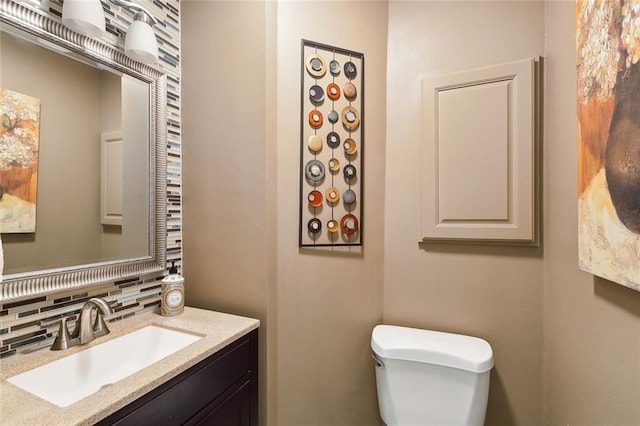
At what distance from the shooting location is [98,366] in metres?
0.93

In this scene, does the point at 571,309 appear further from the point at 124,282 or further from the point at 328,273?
the point at 124,282

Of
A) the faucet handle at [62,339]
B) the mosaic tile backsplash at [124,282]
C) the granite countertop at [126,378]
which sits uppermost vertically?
the mosaic tile backsplash at [124,282]

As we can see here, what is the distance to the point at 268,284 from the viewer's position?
117 cm

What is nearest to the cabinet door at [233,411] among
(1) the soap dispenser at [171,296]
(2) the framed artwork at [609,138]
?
(1) the soap dispenser at [171,296]

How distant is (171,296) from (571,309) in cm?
149

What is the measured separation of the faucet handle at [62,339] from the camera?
901 mm

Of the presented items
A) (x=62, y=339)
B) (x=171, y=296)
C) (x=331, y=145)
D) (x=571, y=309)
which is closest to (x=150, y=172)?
(x=171, y=296)

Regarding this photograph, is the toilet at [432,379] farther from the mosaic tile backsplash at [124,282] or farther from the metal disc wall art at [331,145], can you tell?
the mosaic tile backsplash at [124,282]

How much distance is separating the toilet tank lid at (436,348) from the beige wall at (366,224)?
12cm

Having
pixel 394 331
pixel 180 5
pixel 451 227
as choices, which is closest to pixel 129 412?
pixel 394 331

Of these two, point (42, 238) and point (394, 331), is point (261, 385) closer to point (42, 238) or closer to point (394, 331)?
point (394, 331)

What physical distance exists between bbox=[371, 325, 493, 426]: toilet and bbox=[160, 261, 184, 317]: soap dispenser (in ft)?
2.76

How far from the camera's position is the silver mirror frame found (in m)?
0.86

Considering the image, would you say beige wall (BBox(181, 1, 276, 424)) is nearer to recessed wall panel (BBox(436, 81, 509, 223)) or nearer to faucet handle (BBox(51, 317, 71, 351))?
faucet handle (BBox(51, 317, 71, 351))
